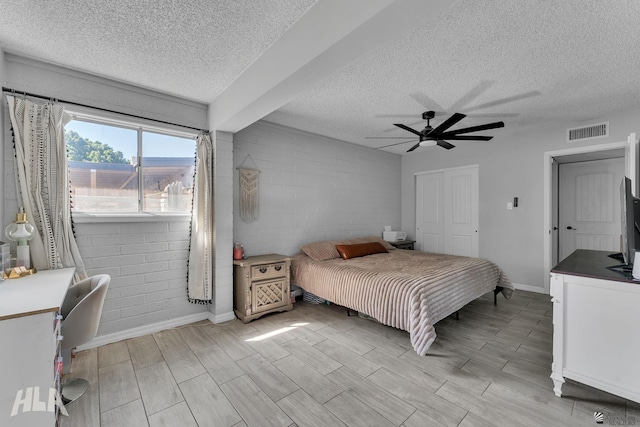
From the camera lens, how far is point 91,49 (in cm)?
211

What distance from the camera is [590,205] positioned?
449 cm

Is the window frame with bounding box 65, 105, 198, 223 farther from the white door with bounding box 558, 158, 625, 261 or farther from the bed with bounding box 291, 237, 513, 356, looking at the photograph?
the white door with bounding box 558, 158, 625, 261

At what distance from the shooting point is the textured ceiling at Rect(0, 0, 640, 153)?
5.41ft

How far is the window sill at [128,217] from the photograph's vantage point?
248 centimetres

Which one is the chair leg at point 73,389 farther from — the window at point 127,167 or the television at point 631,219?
the television at point 631,219

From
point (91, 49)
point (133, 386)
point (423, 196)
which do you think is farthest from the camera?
point (423, 196)

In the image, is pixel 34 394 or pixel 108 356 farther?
pixel 108 356

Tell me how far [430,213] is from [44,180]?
5.69 m

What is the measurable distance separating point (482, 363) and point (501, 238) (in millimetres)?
2998

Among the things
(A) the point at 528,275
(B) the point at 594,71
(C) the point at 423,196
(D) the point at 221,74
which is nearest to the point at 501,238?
(A) the point at 528,275

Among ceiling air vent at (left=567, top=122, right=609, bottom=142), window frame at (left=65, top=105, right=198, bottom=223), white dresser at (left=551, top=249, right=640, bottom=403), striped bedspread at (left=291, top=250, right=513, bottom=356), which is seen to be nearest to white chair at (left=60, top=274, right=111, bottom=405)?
window frame at (left=65, top=105, right=198, bottom=223)

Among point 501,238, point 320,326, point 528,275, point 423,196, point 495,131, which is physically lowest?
point 320,326

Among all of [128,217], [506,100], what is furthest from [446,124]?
[128,217]

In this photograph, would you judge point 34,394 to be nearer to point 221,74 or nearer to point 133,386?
point 133,386
